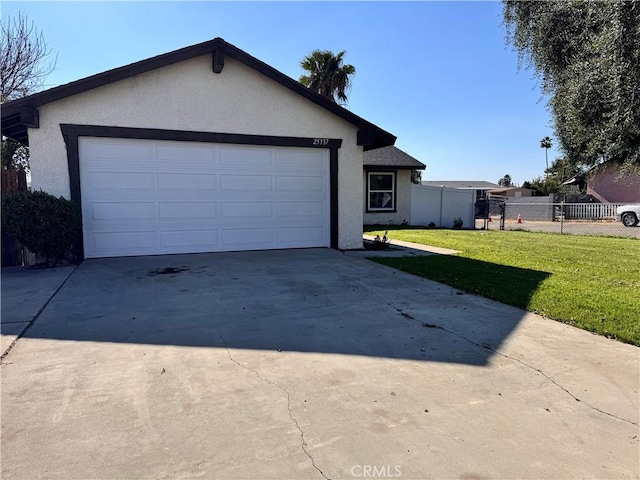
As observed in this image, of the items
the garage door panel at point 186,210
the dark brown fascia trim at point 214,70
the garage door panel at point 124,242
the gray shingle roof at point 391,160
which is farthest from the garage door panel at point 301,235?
the gray shingle roof at point 391,160

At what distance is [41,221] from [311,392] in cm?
718

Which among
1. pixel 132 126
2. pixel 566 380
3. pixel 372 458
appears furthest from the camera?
pixel 132 126

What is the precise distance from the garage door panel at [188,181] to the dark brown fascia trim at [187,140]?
803mm

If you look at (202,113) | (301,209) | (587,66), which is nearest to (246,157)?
(202,113)

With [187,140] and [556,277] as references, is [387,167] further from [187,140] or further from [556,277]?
[556,277]

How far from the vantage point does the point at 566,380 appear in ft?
11.6

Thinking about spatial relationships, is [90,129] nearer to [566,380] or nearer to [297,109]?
[297,109]

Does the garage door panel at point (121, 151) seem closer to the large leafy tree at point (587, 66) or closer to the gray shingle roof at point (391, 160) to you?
the large leafy tree at point (587, 66)

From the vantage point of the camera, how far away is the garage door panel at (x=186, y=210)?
9.63m

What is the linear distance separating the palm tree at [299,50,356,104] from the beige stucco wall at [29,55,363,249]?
13.5 meters

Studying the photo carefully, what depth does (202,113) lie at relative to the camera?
9586mm

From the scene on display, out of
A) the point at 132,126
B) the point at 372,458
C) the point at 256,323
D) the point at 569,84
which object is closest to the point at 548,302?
the point at 256,323

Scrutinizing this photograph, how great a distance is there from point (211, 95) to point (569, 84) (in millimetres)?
7685

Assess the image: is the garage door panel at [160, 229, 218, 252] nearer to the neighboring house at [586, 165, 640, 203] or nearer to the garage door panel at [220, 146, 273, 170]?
the garage door panel at [220, 146, 273, 170]
